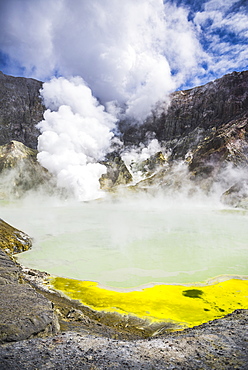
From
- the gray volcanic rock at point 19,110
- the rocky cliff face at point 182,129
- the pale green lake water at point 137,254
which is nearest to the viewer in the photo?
the pale green lake water at point 137,254

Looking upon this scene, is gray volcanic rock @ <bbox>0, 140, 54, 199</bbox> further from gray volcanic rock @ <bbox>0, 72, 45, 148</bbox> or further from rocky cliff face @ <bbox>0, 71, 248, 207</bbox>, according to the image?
A: gray volcanic rock @ <bbox>0, 72, 45, 148</bbox>

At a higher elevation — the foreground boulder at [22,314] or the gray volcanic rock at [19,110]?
the gray volcanic rock at [19,110]

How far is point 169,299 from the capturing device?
35.1 feet

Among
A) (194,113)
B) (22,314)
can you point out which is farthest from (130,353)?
(194,113)

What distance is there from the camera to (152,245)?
A: 20859 mm

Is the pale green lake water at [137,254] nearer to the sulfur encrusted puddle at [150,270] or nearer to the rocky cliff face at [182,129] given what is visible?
the sulfur encrusted puddle at [150,270]

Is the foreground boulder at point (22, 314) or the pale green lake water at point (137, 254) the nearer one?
the foreground boulder at point (22, 314)

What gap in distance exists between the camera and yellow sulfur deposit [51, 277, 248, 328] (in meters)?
9.21

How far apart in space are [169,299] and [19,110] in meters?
114

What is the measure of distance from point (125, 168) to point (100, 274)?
286 ft

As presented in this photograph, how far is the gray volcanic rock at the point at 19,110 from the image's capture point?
105 meters

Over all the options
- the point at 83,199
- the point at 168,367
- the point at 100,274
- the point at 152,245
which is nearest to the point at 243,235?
the point at 152,245

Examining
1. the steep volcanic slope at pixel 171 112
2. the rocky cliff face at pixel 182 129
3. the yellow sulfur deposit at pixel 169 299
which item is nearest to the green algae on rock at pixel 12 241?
the yellow sulfur deposit at pixel 169 299

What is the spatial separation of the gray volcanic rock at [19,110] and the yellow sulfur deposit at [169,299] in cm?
10187
